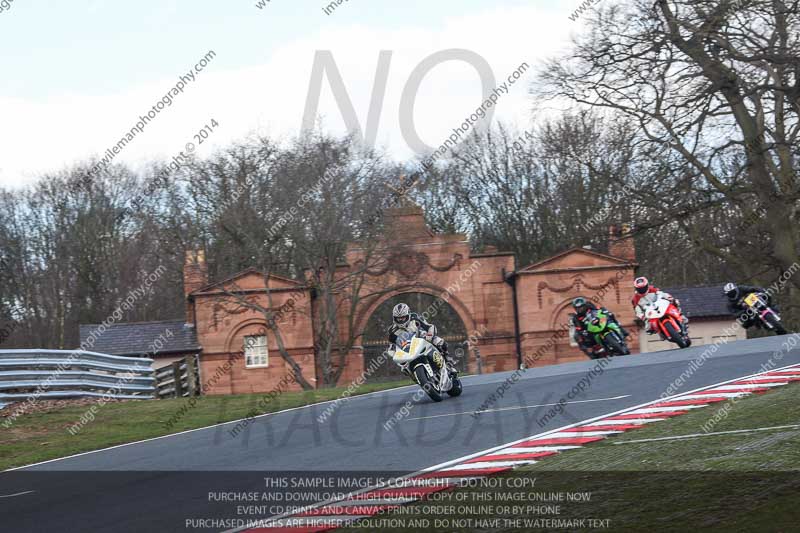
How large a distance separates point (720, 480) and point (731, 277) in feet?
162

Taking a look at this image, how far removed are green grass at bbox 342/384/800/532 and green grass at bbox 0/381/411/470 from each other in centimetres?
876

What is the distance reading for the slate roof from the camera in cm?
4681

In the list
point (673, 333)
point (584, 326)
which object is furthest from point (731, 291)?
point (584, 326)

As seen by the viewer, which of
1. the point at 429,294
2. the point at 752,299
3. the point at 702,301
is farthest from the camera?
the point at 429,294

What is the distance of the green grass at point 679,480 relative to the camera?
6.42 meters

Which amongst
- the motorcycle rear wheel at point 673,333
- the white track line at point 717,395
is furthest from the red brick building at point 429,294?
the white track line at point 717,395

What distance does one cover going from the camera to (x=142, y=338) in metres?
47.8

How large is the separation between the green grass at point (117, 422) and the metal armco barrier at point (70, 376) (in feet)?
4.10

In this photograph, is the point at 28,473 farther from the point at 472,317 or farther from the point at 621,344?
the point at 472,317

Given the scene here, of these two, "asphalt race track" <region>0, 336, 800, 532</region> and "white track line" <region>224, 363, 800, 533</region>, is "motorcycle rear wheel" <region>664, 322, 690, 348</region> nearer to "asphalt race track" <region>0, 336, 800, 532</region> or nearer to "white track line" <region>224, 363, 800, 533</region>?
"asphalt race track" <region>0, 336, 800, 532</region>

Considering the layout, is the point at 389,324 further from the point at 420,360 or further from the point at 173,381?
the point at 420,360

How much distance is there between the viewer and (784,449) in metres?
8.49

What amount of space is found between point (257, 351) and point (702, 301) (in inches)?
830

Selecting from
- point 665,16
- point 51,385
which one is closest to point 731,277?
point 665,16
